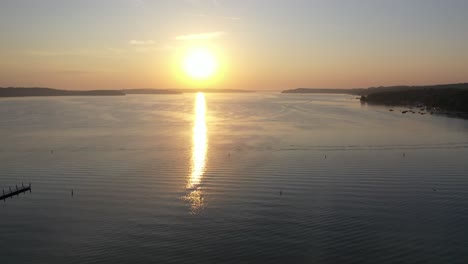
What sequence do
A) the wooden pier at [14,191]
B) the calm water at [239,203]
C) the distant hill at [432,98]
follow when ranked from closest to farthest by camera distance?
the calm water at [239,203], the wooden pier at [14,191], the distant hill at [432,98]

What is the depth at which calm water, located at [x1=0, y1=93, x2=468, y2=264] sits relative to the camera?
19625 millimetres

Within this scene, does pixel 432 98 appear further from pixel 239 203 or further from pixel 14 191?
pixel 14 191

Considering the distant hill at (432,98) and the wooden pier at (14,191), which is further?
the distant hill at (432,98)

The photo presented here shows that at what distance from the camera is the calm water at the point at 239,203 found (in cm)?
1962

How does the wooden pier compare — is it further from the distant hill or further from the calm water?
the distant hill

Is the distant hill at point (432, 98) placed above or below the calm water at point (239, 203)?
above

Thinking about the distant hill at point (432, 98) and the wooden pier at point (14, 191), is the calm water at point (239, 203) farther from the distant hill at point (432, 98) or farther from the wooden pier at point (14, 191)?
the distant hill at point (432, 98)

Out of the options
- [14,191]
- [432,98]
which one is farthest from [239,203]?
[432,98]

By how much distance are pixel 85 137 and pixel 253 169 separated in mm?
33828

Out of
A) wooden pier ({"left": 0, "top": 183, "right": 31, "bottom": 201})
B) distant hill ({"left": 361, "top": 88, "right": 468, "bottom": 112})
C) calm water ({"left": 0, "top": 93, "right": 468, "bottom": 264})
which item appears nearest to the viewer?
calm water ({"left": 0, "top": 93, "right": 468, "bottom": 264})

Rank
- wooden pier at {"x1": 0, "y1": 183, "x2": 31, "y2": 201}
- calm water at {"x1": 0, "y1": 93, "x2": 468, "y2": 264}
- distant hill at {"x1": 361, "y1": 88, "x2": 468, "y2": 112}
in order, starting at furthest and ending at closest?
distant hill at {"x1": 361, "y1": 88, "x2": 468, "y2": 112} < wooden pier at {"x1": 0, "y1": 183, "x2": 31, "y2": 201} < calm water at {"x1": 0, "y1": 93, "x2": 468, "y2": 264}

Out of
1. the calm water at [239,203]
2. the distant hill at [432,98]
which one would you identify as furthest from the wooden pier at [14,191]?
the distant hill at [432,98]

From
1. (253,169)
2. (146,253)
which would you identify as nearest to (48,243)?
(146,253)

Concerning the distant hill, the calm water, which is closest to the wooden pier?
the calm water
